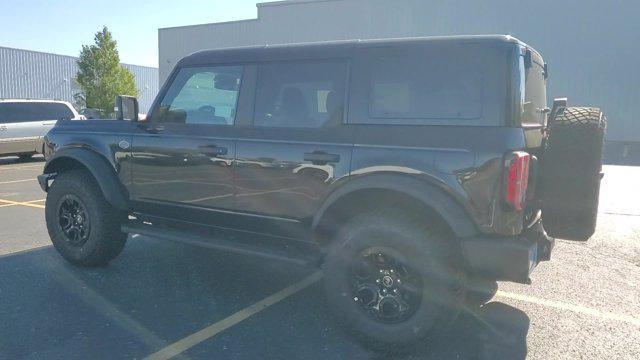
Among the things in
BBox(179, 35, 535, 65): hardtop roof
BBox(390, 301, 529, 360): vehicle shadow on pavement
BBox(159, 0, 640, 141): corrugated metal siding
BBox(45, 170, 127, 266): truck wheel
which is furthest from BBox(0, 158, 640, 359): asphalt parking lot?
BBox(159, 0, 640, 141): corrugated metal siding

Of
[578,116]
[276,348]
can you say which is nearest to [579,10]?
[578,116]

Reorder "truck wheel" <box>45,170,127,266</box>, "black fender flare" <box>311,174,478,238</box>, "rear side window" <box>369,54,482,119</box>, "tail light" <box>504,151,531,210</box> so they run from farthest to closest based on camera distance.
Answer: "truck wheel" <box>45,170,127,266</box> → "rear side window" <box>369,54,482,119</box> → "black fender flare" <box>311,174,478,238</box> → "tail light" <box>504,151,531,210</box>

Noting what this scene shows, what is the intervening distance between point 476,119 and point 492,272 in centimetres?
91

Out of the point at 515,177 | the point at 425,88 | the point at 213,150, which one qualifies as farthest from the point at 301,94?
the point at 515,177

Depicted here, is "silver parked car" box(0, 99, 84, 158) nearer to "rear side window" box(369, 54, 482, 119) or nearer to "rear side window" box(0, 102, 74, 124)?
"rear side window" box(0, 102, 74, 124)

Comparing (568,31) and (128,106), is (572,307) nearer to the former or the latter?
(128,106)

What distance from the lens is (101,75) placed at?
2933 cm

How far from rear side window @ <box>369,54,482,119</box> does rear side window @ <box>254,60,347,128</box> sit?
0.90ft

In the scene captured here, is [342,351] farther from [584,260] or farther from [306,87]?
[584,260]

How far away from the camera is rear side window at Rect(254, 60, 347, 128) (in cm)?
352

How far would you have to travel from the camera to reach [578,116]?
10.4 ft

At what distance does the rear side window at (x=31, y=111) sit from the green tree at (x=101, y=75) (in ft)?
50.9

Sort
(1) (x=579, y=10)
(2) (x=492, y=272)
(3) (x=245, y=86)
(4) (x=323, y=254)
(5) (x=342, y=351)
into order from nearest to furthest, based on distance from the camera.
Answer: (2) (x=492, y=272)
(5) (x=342, y=351)
(4) (x=323, y=254)
(3) (x=245, y=86)
(1) (x=579, y=10)

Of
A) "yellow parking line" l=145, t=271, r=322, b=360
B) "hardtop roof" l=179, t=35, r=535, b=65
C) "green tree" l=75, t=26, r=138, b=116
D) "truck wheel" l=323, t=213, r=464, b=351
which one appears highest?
"green tree" l=75, t=26, r=138, b=116
